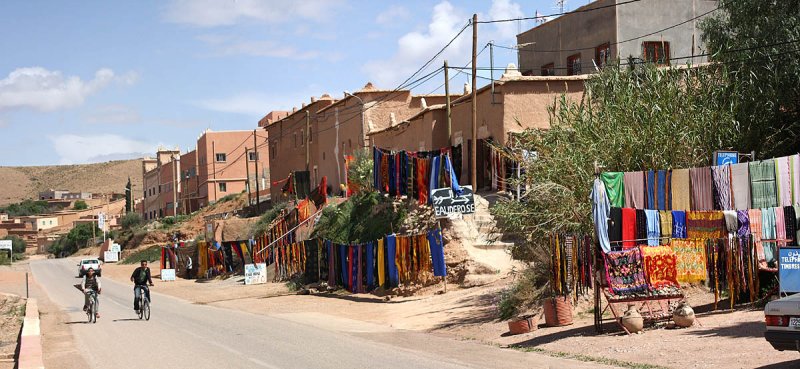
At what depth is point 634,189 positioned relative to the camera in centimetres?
1908

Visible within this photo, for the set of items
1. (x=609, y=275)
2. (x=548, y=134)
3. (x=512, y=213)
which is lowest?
(x=609, y=275)

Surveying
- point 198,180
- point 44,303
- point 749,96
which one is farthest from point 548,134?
point 198,180

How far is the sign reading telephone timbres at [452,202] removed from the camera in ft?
83.5

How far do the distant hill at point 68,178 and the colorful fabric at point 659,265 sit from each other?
162484mm

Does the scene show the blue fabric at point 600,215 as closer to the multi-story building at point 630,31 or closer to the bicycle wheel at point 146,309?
the bicycle wheel at point 146,309

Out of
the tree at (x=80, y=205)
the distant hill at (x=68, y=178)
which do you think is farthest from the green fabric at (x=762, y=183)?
the distant hill at (x=68, y=178)

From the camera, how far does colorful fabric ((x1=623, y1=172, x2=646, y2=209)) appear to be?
19.0 meters

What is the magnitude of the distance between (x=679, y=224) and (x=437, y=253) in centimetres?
893

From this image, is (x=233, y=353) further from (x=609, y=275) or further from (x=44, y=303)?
(x=44, y=303)

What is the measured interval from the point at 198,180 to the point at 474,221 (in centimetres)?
6663

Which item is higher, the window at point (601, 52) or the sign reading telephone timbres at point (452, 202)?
the window at point (601, 52)

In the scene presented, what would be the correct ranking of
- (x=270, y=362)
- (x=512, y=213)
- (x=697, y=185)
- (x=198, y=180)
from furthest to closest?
(x=198, y=180), (x=512, y=213), (x=697, y=185), (x=270, y=362)

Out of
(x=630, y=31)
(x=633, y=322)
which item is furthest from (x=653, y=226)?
(x=630, y=31)

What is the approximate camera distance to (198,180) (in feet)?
297
